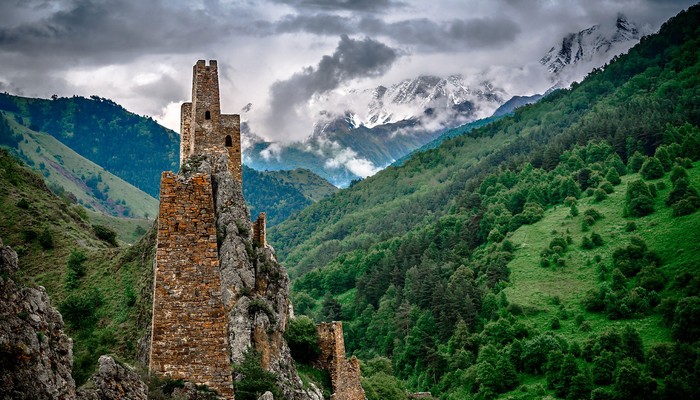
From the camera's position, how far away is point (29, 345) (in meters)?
12.4

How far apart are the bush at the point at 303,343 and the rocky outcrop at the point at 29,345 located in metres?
34.6

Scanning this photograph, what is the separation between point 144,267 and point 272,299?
36.4ft

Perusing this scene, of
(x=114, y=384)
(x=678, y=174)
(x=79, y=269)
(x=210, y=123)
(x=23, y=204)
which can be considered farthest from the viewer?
(x=678, y=174)

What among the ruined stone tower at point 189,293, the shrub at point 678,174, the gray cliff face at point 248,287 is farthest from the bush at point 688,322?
the ruined stone tower at point 189,293

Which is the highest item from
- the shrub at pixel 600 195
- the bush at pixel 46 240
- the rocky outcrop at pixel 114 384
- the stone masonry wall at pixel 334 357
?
the shrub at pixel 600 195

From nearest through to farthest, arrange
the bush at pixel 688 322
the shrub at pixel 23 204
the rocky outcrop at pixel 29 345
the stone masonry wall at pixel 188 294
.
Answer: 1. the rocky outcrop at pixel 29 345
2. the stone masonry wall at pixel 188 294
3. the shrub at pixel 23 204
4. the bush at pixel 688 322

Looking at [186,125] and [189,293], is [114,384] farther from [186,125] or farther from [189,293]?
[186,125]

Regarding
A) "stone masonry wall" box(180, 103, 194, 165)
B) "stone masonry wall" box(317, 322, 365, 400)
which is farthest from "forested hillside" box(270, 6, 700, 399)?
"stone masonry wall" box(180, 103, 194, 165)

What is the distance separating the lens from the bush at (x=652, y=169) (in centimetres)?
17962

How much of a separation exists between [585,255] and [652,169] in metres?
40.9

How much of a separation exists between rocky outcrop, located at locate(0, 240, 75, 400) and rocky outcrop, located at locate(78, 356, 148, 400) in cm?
91

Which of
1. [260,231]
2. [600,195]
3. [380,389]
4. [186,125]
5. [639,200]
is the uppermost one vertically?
[600,195]

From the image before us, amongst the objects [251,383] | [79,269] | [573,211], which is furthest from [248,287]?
[573,211]

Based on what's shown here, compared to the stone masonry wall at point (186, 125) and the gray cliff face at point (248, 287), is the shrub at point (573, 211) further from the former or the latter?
the gray cliff face at point (248, 287)
